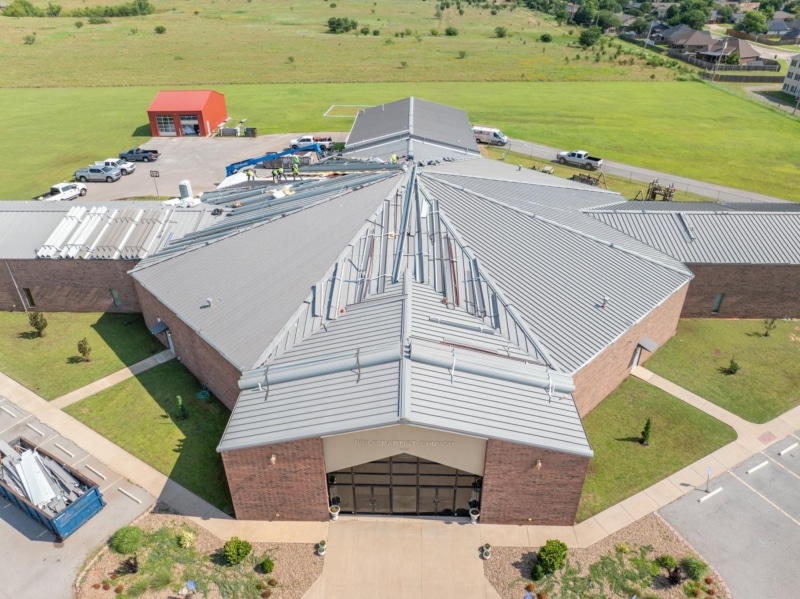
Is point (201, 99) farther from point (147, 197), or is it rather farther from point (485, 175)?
point (485, 175)

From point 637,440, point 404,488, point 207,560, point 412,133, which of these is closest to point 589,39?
point 412,133

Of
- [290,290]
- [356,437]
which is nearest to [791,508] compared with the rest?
[356,437]

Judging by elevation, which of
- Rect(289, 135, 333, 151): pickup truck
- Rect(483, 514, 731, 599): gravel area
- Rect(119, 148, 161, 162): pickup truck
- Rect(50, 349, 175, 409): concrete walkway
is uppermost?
Rect(289, 135, 333, 151): pickup truck

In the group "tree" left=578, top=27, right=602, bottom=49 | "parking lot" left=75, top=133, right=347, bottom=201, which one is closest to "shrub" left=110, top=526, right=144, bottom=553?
"parking lot" left=75, top=133, right=347, bottom=201

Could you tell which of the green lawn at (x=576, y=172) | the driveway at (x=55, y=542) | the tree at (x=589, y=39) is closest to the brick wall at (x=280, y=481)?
the driveway at (x=55, y=542)

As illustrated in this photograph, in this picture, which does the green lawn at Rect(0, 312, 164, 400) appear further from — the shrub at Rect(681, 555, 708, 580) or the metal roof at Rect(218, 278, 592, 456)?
the shrub at Rect(681, 555, 708, 580)
